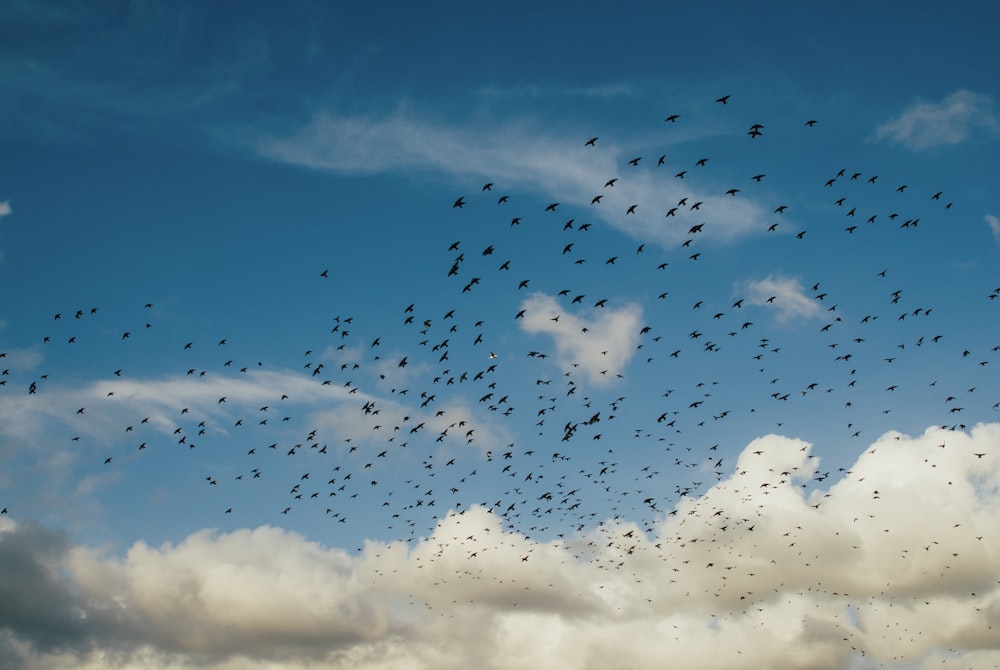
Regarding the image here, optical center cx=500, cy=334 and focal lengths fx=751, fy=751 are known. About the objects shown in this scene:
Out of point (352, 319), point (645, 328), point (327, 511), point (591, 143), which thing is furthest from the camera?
point (327, 511)

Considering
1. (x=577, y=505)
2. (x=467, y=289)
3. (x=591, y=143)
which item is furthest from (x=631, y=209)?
(x=577, y=505)

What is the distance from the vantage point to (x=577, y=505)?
254 feet

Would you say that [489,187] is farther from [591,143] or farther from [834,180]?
[834,180]

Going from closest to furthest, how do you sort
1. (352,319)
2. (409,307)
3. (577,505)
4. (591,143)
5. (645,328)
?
1. (591,143)
2. (409,307)
3. (645,328)
4. (352,319)
5. (577,505)

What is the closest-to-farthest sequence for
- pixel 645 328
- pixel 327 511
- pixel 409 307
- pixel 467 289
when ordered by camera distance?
1. pixel 467 289
2. pixel 409 307
3. pixel 645 328
4. pixel 327 511

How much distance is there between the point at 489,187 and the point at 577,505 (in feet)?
131

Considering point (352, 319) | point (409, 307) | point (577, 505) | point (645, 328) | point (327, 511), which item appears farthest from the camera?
point (327, 511)

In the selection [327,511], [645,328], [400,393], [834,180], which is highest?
[834,180]

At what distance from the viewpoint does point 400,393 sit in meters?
73.6

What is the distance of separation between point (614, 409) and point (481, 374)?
14.1m

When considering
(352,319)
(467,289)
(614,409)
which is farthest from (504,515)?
(467,289)

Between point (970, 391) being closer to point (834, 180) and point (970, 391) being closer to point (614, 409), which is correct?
point (834, 180)

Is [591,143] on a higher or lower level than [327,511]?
higher

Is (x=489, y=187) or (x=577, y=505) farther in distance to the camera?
(x=577, y=505)
